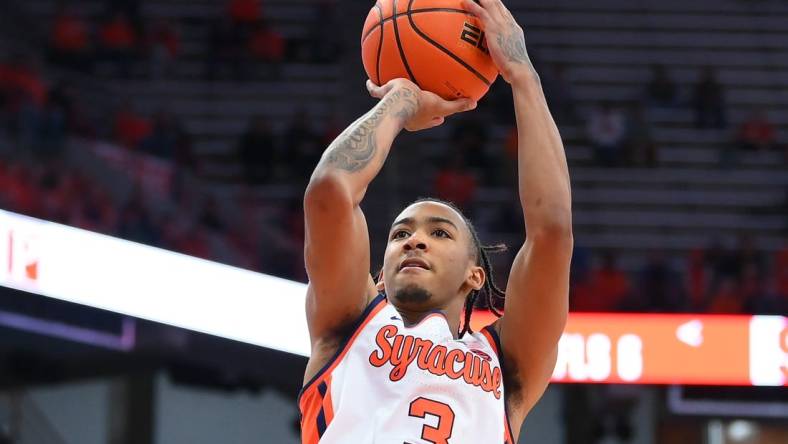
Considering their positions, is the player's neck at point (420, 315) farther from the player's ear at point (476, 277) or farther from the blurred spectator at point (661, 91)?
the blurred spectator at point (661, 91)

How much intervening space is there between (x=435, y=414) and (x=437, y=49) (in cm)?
99

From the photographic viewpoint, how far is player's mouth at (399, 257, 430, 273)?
3664mm

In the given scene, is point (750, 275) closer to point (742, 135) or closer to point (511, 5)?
point (742, 135)

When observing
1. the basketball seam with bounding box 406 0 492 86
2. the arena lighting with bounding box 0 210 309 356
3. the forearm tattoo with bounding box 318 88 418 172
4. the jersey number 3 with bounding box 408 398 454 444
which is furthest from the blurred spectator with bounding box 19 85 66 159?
the jersey number 3 with bounding box 408 398 454 444

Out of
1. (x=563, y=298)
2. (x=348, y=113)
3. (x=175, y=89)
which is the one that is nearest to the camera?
(x=563, y=298)

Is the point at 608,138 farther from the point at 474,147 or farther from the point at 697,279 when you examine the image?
the point at 697,279

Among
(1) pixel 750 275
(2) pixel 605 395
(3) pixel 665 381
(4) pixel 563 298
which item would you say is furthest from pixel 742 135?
(4) pixel 563 298

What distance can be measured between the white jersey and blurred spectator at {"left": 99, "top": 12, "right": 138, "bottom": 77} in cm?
1061

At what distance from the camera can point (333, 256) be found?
11.3ft

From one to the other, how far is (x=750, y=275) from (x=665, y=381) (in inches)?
69.0

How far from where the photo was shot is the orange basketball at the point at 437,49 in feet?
12.3

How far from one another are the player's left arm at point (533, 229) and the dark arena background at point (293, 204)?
17.8 ft

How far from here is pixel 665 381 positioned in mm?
9930

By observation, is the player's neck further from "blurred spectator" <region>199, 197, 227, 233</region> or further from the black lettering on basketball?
"blurred spectator" <region>199, 197, 227, 233</region>
